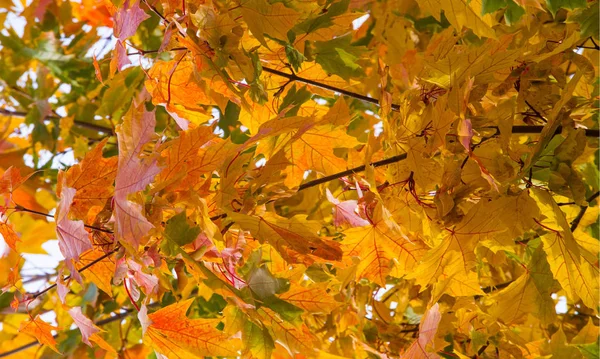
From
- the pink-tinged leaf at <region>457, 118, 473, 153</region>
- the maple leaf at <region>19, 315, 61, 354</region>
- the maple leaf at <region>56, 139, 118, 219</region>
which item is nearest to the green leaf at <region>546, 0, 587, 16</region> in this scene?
the pink-tinged leaf at <region>457, 118, 473, 153</region>

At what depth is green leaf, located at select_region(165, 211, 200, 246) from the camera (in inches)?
18.1

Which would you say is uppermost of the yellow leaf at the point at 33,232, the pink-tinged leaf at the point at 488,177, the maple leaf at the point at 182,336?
the pink-tinged leaf at the point at 488,177

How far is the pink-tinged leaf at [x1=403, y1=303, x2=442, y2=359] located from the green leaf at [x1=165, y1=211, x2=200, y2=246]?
215 millimetres

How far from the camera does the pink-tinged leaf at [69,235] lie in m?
0.42

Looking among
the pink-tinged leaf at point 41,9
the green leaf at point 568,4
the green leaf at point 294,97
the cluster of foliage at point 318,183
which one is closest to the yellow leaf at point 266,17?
the cluster of foliage at point 318,183

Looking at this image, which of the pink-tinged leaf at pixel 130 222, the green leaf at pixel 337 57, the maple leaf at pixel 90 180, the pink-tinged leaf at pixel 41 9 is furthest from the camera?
the pink-tinged leaf at pixel 41 9

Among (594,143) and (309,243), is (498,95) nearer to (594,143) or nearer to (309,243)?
(594,143)

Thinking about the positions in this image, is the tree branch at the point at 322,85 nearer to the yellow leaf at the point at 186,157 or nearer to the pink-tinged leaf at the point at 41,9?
the yellow leaf at the point at 186,157

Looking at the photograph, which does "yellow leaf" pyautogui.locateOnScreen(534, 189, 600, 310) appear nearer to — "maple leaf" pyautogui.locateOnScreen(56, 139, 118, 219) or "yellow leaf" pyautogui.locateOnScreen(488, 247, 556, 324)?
"yellow leaf" pyautogui.locateOnScreen(488, 247, 556, 324)

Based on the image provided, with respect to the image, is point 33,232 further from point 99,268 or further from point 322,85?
Result: point 322,85

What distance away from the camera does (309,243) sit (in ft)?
1.54

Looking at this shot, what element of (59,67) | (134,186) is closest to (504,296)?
(134,186)

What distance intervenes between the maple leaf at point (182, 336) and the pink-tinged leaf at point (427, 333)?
0.59 ft

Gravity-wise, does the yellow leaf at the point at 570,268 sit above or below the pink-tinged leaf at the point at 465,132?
below
